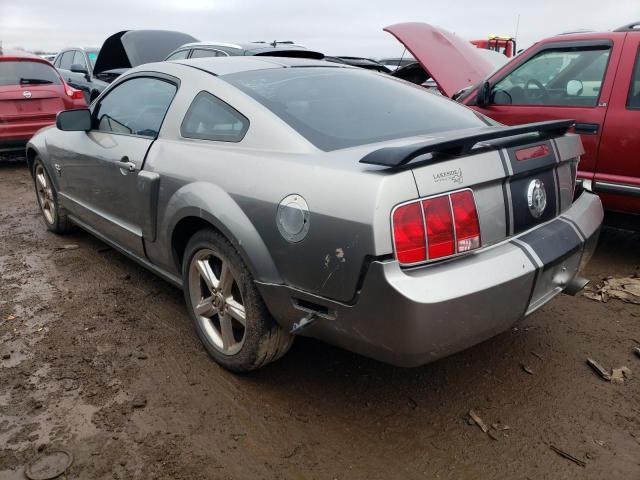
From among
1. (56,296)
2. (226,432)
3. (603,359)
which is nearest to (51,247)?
(56,296)

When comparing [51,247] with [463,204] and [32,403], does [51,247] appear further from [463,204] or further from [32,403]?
[463,204]

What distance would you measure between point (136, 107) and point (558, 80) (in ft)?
10.8

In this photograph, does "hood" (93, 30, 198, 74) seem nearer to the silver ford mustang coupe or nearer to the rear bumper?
the silver ford mustang coupe

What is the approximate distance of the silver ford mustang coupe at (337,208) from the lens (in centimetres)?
200

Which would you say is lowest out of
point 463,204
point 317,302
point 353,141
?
point 317,302

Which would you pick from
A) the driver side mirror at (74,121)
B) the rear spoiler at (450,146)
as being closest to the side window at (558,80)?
the rear spoiler at (450,146)

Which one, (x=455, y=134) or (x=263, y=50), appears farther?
(x=263, y=50)

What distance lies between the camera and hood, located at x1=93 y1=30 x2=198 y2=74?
8.70 m

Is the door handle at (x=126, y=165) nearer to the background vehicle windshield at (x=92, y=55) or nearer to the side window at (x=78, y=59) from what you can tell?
the background vehicle windshield at (x=92, y=55)

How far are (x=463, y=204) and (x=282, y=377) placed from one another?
128 cm

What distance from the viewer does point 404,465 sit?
2.17m

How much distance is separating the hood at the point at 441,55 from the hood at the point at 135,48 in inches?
188

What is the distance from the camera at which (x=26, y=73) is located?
7734 millimetres

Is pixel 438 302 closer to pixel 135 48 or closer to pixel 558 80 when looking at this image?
pixel 558 80
